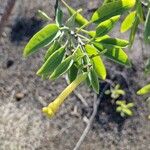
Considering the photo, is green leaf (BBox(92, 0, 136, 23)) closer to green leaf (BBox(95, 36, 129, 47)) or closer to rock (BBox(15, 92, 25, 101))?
green leaf (BBox(95, 36, 129, 47))

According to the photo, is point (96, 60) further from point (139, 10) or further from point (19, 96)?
point (19, 96)

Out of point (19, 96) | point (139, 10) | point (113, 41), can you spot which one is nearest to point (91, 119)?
point (19, 96)

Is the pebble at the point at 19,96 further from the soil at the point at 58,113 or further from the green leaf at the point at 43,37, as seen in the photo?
the green leaf at the point at 43,37

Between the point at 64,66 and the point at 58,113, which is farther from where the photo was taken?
the point at 58,113

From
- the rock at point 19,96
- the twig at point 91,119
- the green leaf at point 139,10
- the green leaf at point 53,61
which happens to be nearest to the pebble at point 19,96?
the rock at point 19,96

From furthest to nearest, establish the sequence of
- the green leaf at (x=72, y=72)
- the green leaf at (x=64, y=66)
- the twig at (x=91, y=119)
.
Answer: the twig at (x=91, y=119) < the green leaf at (x=72, y=72) < the green leaf at (x=64, y=66)

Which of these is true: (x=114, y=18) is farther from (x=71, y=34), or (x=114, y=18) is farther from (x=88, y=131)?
(x=88, y=131)
